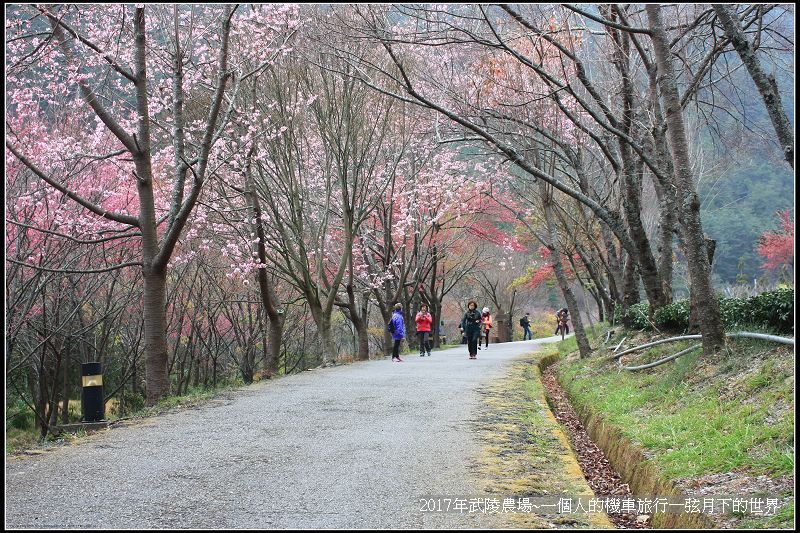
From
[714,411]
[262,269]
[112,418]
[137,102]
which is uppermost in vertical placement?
[137,102]

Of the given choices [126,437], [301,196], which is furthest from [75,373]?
[126,437]

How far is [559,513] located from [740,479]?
1174 mm

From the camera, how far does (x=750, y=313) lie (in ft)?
28.2

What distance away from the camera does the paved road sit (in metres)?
4.15

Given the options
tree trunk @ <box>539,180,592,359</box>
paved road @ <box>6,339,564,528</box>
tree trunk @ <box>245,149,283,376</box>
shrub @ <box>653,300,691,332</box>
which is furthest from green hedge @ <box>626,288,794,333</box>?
tree trunk @ <box>245,149,283,376</box>

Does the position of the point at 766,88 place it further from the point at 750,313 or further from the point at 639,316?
the point at 639,316

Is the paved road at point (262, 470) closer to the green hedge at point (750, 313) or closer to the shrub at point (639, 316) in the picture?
the green hedge at point (750, 313)

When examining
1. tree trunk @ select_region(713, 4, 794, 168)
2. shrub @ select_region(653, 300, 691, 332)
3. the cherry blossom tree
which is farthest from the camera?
shrub @ select_region(653, 300, 691, 332)

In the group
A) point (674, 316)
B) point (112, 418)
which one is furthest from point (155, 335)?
point (674, 316)

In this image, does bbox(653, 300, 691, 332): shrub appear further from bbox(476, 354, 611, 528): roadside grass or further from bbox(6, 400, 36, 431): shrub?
bbox(6, 400, 36, 431): shrub

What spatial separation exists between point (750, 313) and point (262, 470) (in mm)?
6264

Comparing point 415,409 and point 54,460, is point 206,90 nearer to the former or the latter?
point 415,409

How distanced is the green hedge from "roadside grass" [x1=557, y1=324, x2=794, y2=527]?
391 millimetres

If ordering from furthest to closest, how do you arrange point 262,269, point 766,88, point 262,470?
point 262,269 → point 766,88 → point 262,470
